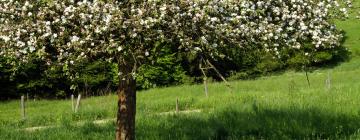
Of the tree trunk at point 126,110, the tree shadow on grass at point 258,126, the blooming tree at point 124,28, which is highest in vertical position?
the blooming tree at point 124,28

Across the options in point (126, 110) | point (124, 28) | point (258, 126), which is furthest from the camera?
point (258, 126)

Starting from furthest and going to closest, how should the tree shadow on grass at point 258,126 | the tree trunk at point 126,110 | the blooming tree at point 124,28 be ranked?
1. the tree shadow on grass at point 258,126
2. the tree trunk at point 126,110
3. the blooming tree at point 124,28

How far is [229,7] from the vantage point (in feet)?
26.4

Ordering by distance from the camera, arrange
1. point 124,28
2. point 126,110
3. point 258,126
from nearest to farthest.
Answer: point 124,28 → point 126,110 → point 258,126

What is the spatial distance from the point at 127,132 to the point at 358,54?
52629 millimetres

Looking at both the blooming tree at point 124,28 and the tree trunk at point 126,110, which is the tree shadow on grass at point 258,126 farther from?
the blooming tree at point 124,28

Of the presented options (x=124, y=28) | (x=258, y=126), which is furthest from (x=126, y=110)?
(x=258, y=126)

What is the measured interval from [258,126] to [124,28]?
9214 millimetres

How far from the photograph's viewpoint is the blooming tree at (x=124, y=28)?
755 centimetres

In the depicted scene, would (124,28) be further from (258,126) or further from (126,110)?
(258,126)

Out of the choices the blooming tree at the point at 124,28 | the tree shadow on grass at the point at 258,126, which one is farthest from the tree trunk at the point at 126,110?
the tree shadow on grass at the point at 258,126

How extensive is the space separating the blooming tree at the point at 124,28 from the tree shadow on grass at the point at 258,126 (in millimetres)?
5949

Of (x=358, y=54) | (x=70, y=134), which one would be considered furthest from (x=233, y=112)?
(x=358, y=54)

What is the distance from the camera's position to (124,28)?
296 inches
